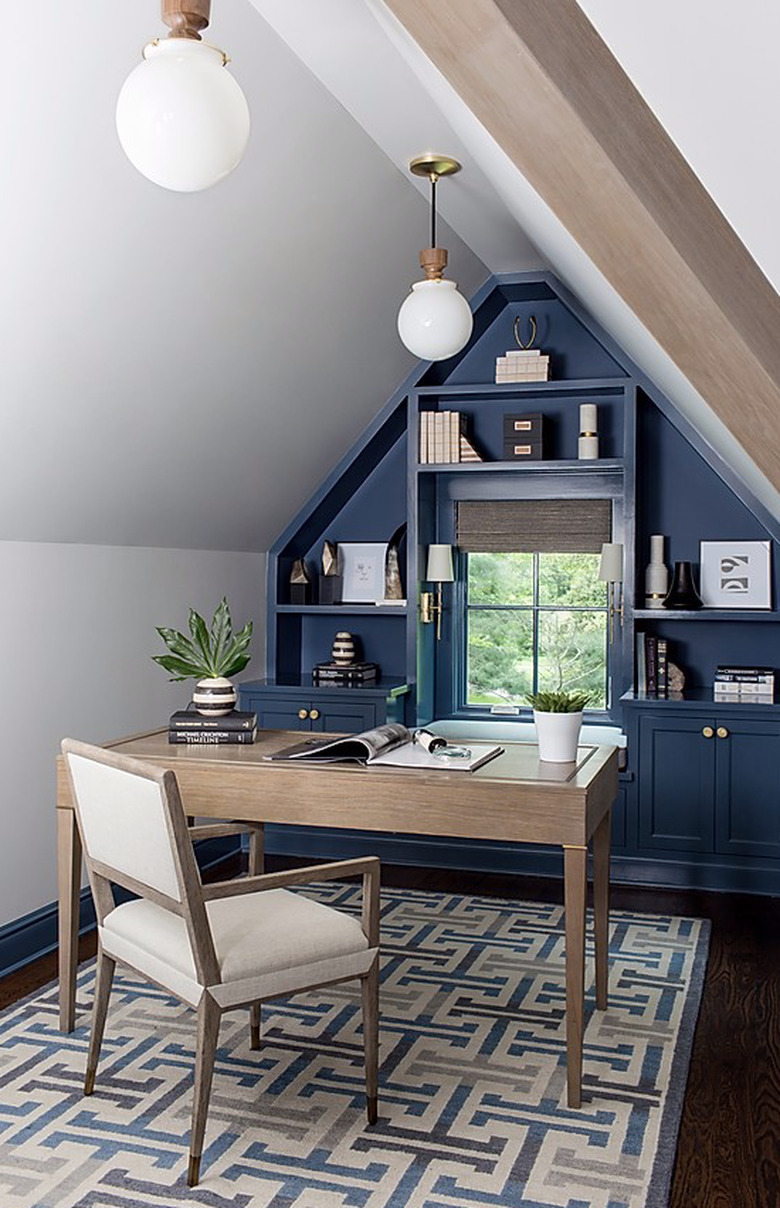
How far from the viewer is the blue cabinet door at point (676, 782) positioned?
459cm

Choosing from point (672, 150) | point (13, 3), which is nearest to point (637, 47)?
point (672, 150)

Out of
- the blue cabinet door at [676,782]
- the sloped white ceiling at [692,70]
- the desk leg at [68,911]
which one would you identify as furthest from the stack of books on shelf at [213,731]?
the blue cabinet door at [676,782]

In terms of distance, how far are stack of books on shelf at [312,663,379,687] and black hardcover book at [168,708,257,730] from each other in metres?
1.80

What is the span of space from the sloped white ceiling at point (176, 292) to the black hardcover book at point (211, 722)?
90 cm

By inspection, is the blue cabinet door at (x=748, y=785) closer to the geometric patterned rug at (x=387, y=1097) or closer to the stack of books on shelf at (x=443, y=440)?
the geometric patterned rug at (x=387, y=1097)

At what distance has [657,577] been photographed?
16.1 ft

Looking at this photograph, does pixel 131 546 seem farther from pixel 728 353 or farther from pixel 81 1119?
pixel 728 353

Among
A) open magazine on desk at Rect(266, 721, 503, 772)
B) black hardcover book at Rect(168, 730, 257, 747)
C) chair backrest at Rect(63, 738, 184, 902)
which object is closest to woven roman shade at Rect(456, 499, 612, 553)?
open magazine on desk at Rect(266, 721, 503, 772)

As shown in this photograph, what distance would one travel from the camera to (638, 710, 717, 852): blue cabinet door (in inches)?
181

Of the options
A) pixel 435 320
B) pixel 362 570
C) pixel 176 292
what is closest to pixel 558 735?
pixel 435 320

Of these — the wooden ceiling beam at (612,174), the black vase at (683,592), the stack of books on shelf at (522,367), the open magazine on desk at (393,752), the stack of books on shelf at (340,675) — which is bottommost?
the open magazine on desk at (393,752)

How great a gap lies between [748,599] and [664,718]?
71 centimetres

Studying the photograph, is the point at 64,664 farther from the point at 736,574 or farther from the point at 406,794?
the point at 736,574

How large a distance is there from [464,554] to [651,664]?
1093mm
